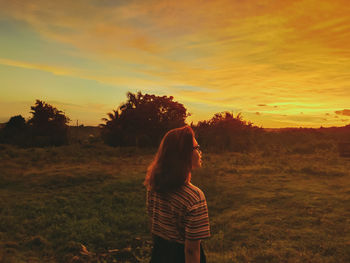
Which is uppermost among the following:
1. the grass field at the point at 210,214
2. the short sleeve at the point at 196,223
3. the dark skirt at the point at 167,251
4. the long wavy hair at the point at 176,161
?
the long wavy hair at the point at 176,161

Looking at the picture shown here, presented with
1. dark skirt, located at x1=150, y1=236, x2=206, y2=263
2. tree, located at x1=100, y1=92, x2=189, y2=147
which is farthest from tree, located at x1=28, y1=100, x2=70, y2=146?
dark skirt, located at x1=150, y1=236, x2=206, y2=263

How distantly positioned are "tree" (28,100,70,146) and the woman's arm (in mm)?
35121

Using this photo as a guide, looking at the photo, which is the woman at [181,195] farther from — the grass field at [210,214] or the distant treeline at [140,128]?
the distant treeline at [140,128]

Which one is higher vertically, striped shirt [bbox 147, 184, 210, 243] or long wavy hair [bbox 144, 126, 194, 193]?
long wavy hair [bbox 144, 126, 194, 193]

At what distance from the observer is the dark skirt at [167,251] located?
2.35 metres

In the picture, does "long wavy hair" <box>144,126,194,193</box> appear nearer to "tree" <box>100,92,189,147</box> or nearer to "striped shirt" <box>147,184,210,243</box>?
"striped shirt" <box>147,184,210,243</box>

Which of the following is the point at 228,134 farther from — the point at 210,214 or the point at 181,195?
the point at 181,195

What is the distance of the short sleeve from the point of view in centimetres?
212

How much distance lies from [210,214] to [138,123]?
26710 millimetres

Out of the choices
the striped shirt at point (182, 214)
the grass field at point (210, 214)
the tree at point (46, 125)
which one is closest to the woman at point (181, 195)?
the striped shirt at point (182, 214)

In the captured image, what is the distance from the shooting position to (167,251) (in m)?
2.41

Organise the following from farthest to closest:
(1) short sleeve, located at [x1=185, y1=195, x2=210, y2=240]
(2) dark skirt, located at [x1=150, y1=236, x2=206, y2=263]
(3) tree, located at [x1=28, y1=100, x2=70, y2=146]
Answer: (3) tree, located at [x1=28, y1=100, x2=70, y2=146] < (2) dark skirt, located at [x1=150, y1=236, x2=206, y2=263] < (1) short sleeve, located at [x1=185, y1=195, x2=210, y2=240]

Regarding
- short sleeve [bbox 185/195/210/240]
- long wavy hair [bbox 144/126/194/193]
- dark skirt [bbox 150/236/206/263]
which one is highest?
long wavy hair [bbox 144/126/194/193]

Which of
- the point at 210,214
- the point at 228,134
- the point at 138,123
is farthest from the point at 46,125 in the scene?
the point at 210,214
